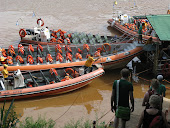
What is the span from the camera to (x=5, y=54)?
1398 centimetres

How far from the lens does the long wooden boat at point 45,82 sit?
433 inches

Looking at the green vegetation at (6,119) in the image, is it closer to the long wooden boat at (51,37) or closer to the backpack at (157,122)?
the backpack at (157,122)

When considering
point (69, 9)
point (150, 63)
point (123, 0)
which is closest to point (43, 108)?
point (150, 63)

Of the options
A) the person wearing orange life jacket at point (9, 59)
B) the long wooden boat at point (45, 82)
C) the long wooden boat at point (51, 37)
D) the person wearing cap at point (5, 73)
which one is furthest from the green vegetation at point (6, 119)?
the long wooden boat at point (51, 37)

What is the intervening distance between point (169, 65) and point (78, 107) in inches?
193

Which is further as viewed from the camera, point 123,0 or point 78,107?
point 123,0

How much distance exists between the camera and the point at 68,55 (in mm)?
13547

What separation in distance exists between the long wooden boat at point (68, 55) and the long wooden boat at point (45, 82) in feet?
2.12

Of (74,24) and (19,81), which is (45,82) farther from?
(74,24)

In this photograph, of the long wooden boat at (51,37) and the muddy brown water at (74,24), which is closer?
the muddy brown water at (74,24)

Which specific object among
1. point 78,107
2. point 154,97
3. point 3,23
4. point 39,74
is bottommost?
point 78,107

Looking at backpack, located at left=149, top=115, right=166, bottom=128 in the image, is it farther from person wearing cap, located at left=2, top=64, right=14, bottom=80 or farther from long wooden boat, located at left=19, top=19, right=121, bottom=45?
long wooden boat, located at left=19, top=19, right=121, bottom=45

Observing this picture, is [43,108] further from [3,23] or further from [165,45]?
[3,23]

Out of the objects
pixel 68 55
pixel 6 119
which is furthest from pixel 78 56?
pixel 6 119
